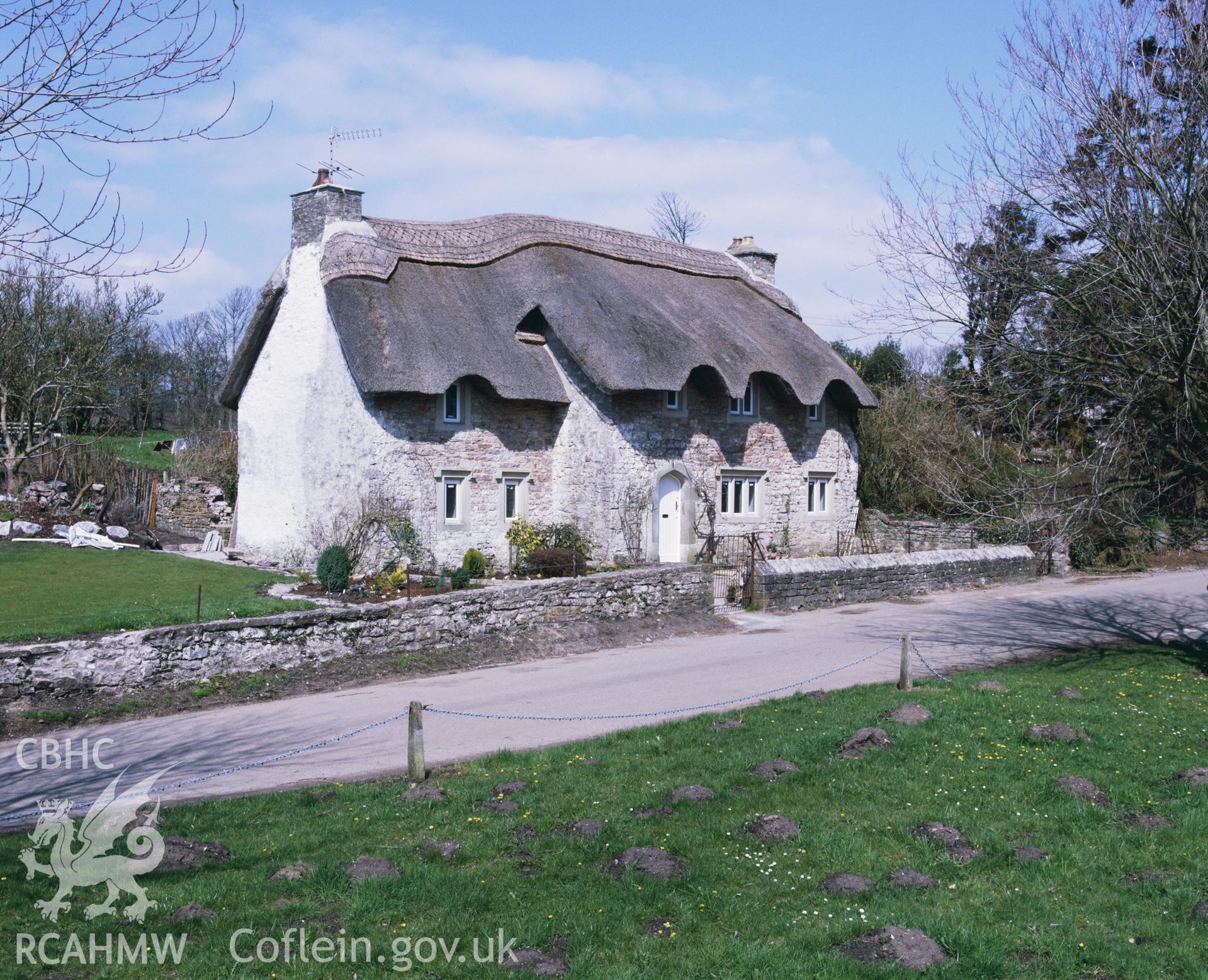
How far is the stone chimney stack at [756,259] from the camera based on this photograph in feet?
98.3

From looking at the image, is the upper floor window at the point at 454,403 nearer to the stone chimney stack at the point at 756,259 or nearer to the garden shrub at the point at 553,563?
the garden shrub at the point at 553,563

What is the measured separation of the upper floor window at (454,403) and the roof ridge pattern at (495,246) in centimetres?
270

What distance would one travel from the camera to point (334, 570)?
57.4 ft

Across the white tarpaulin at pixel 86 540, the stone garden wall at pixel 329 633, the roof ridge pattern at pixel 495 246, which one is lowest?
the stone garden wall at pixel 329 633

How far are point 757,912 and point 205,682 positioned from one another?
882cm

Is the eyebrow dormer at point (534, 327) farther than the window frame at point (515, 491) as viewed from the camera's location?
Yes

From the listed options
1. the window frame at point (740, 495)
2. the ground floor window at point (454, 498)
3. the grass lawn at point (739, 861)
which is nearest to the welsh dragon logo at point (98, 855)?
the grass lawn at point (739, 861)

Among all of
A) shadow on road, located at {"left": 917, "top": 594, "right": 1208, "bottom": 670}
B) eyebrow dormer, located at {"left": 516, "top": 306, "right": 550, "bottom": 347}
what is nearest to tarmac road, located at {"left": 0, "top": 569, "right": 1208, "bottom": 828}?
shadow on road, located at {"left": 917, "top": 594, "right": 1208, "bottom": 670}

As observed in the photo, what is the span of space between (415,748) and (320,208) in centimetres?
1612

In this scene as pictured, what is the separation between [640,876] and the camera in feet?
Answer: 21.0

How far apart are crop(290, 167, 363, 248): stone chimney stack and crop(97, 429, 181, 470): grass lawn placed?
1543 centimetres

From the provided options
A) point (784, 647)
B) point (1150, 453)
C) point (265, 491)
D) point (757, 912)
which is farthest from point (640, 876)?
point (265, 491)

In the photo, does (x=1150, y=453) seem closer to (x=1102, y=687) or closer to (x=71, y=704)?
(x=1102, y=687)

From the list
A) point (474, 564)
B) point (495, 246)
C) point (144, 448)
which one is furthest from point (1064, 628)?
point (144, 448)
